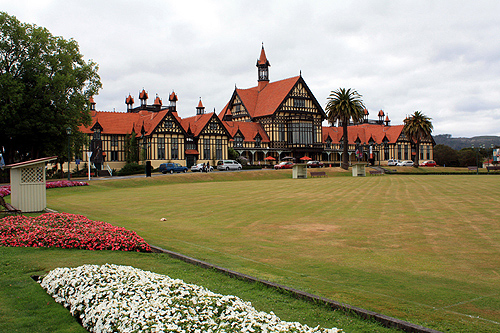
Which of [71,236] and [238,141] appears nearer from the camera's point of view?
[71,236]

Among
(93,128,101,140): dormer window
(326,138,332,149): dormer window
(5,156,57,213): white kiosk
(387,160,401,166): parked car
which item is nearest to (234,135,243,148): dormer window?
(93,128,101,140): dormer window

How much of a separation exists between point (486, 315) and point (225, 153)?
66779 mm

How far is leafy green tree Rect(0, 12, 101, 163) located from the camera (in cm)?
3947

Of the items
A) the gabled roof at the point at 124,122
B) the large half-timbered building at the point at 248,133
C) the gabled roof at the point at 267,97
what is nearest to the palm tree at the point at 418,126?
the large half-timbered building at the point at 248,133

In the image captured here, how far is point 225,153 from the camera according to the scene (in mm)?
72125

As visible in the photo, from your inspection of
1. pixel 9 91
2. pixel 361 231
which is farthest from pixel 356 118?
pixel 361 231

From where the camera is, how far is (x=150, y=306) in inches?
217

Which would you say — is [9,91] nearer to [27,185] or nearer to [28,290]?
[27,185]

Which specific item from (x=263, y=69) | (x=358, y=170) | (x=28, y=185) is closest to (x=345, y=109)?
(x=358, y=170)

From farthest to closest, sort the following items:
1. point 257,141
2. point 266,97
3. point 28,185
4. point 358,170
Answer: point 266,97 → point 257,141 → point 358,170 → point 28,185

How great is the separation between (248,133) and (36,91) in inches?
1708

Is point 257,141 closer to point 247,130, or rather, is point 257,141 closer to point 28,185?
point 247,130

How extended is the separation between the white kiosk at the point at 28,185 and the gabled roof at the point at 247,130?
5843 cm

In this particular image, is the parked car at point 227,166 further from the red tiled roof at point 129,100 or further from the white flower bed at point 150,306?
the white flower bed at point 150,306
